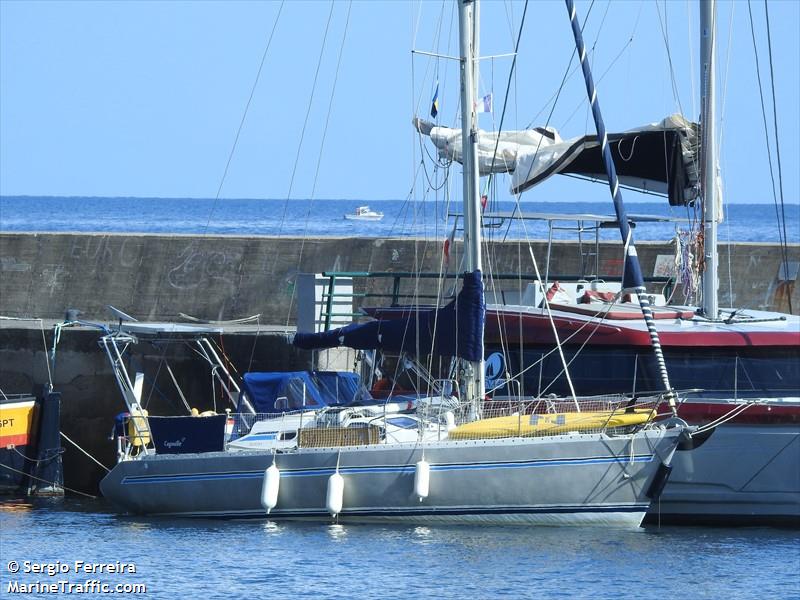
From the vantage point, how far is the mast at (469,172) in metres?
17.9

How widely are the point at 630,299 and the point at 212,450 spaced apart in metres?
6.50

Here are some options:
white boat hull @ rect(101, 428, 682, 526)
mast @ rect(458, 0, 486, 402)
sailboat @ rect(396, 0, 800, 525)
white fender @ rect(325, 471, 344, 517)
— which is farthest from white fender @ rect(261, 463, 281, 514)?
sailboat @ rect(396, 0, 800, 525)

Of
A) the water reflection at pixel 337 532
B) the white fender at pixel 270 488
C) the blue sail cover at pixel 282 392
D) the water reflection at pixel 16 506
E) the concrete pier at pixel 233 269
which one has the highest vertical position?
the concrete pier at pixel 233 269

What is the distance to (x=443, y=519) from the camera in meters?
17.0

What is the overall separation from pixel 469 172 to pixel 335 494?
4.45 meters

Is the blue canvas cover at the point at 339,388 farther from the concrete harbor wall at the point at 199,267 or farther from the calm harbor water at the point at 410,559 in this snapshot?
the concrete harbor wall at the point at 199,267

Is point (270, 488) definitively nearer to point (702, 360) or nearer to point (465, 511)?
point (465, 511)

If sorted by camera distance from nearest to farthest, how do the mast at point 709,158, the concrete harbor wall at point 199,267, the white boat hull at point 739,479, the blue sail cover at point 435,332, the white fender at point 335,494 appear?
the white fender at point 335,494 < the white boat hull at point 739,479 < the blue sail cover at point 435,332 < the mast at point 709,158 < the concrete harbor wall at point 199,267

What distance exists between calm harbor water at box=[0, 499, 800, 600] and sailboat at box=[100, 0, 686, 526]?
253 mm

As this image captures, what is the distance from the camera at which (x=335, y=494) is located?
1691 centimetres

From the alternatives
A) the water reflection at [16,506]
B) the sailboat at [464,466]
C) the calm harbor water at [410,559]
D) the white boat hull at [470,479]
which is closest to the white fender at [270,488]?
the sailboat at [464,466]

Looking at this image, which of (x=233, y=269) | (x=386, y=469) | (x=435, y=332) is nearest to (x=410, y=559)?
(x=386, y=469)

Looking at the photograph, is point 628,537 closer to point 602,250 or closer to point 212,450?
point 212,450

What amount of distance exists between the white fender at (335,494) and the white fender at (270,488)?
2.19 feet
